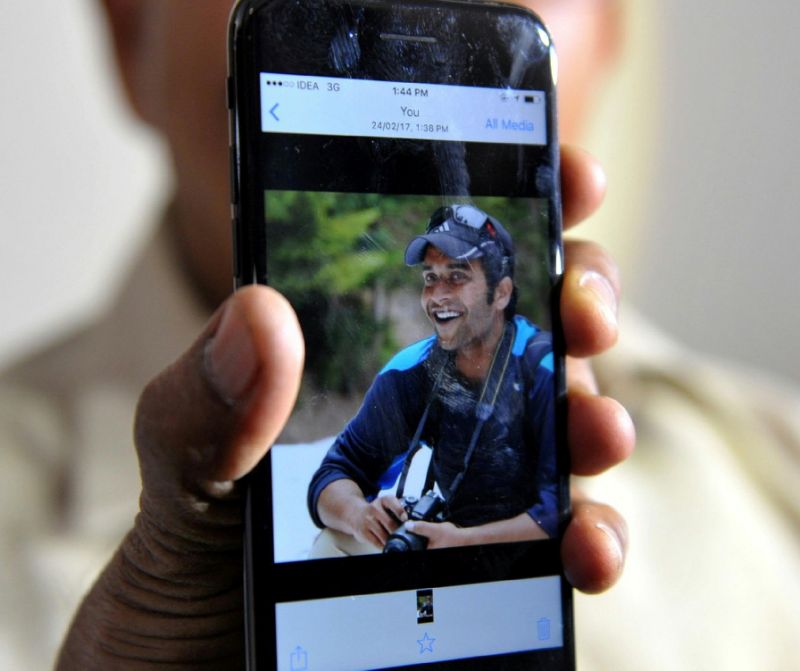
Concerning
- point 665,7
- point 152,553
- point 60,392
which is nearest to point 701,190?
point 665,7

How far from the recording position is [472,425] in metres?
0.37

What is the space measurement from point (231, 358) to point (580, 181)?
215 mm

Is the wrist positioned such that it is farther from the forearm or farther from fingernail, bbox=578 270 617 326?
fingernail, bbox=578 270 617 326

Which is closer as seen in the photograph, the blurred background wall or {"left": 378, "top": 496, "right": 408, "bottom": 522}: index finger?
{"left": 378, "top": 496, "right": 408, "bottom": 522}: index finger

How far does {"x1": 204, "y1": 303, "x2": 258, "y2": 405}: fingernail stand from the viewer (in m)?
0.29

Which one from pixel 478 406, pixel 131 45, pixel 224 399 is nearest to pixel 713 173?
pixel 131 45

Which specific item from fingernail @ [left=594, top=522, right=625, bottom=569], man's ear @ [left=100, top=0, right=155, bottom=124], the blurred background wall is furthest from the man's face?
the blurred background wall

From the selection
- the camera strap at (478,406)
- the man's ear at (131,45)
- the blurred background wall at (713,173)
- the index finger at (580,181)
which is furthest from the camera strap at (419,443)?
the blurred background wall at (713,173)

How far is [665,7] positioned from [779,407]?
50 cm

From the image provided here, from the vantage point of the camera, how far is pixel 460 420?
1.21 ft

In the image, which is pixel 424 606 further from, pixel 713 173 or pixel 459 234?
pixel 713 173

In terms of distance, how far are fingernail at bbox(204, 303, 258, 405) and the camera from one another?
0.10m

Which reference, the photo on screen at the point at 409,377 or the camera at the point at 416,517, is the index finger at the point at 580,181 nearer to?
the photo on screen at the point at 409,377

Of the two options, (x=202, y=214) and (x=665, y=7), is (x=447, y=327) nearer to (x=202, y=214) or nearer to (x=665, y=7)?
(x=202, y=214)
